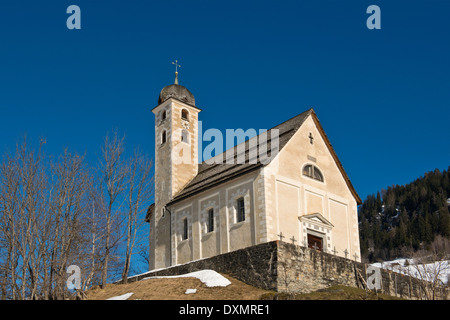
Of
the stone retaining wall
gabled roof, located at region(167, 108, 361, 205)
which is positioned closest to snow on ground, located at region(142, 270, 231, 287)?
the stone retaining wall

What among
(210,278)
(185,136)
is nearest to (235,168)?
(185,136)

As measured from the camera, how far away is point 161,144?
161ft

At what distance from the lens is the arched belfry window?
132 ft

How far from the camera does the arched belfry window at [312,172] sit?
40259mm

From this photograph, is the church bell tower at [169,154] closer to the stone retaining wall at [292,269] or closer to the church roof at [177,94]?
the church roof at [177,94]

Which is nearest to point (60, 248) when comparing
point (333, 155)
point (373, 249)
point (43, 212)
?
point (43, 212)

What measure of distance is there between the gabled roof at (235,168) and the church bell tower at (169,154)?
3.96 feet

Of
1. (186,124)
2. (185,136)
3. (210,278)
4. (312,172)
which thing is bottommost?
(210,278)

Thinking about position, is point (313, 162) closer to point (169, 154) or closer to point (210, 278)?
point (210, 278)

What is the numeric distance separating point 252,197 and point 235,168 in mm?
3946

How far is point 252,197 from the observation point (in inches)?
1480

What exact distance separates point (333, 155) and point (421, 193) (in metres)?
148

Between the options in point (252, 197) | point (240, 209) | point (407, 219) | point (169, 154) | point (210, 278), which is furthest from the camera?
point (407, 219)
